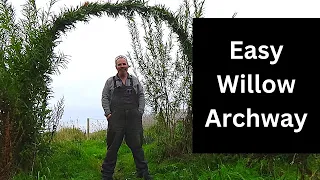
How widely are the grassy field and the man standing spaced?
67cm

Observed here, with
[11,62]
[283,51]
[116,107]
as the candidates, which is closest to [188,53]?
[116,107]

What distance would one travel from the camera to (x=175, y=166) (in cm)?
827

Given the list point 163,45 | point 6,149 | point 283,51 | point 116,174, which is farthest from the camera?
point 163,45

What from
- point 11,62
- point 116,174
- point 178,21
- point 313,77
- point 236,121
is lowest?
point 116,174

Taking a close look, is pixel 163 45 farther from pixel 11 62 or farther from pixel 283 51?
pixel 283 51

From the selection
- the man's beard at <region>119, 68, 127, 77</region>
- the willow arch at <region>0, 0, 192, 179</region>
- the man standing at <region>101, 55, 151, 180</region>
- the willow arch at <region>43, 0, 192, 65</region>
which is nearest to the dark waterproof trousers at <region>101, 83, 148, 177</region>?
the man standing at <region>101, 55, 151, 180</region>

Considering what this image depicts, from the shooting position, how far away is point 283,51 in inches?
214

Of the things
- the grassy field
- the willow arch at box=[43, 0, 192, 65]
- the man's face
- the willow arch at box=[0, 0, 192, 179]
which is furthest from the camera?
the willow arch at box=[43, 0, 192, 65]

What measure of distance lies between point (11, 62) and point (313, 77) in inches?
202

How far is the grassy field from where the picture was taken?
6270mm

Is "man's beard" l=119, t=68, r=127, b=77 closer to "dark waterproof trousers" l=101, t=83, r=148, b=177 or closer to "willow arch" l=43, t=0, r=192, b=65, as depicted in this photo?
"dark waterproof trousers" l=101, t=83, r=148, b=177

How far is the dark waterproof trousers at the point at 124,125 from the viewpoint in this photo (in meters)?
7.27

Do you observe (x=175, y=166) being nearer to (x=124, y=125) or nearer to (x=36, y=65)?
(x=124, y=125)

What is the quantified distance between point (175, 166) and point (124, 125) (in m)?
1.46
